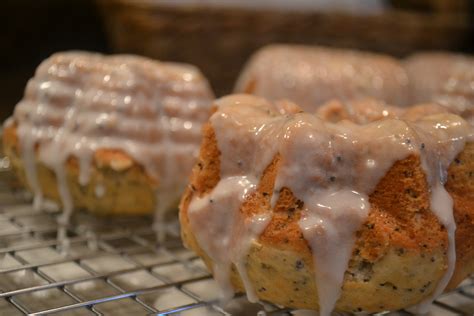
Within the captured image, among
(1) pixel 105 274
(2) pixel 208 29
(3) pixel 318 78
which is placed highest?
(2) pixel 208 29

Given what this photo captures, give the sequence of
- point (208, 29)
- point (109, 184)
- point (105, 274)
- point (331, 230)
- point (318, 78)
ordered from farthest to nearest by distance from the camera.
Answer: point (208, 29) < point (318, 78) < point (109, 184) < point (105, 274) < point (331, 230)

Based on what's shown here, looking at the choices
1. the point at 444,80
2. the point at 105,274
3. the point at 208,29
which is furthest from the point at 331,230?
the point at 208,29

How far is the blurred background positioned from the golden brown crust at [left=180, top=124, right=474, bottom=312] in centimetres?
132

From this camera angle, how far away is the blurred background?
86.3 inches

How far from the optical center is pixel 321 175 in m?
0.95

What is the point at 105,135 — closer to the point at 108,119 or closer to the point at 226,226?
the point at 108,119

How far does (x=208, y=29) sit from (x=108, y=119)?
105cm

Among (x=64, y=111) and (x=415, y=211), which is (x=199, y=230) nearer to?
(x=415, y=211)

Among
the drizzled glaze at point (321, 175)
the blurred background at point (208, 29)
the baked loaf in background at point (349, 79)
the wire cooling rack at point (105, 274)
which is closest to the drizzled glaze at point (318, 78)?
the baked loaf in background at point (349, 79)

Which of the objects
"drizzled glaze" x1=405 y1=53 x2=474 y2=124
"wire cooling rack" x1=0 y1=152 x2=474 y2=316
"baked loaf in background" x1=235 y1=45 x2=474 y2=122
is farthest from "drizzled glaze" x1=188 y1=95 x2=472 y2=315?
"baked loaf in background" x1=235 y1=45 x2=474 y2=122

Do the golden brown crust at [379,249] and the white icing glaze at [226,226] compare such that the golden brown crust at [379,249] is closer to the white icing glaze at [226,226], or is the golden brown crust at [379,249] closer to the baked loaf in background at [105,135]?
the white icing glaze at [226,226]

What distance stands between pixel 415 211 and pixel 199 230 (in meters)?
0.31

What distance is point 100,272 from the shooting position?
1180mm

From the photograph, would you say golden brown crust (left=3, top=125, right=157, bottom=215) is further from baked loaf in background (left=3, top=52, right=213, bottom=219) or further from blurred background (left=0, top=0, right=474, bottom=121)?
blurred background (left=0, top=0, right=474, bottom=121)
